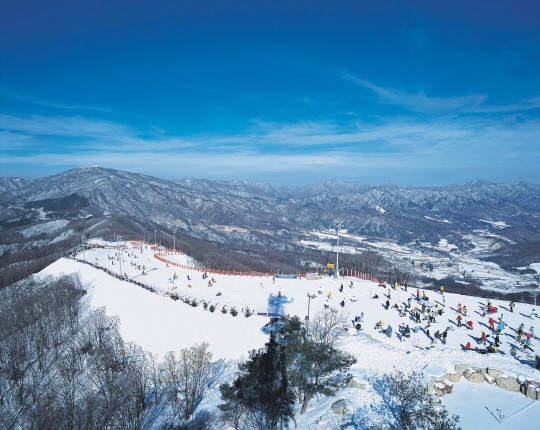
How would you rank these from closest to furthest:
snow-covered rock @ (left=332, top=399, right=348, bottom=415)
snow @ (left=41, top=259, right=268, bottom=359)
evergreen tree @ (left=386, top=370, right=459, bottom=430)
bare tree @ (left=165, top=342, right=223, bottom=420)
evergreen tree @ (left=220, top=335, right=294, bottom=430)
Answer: evergreen tree @ (left=386, top=370, right=459, bottom=430) < snow-covered rock @ (left=332, top=399, right=348, bottom=415) < evergreen tree @ (left=220, top=335, right=294, bottom=430) < bare tree @ (left=165, top=342, right=223, bottom=420) < snow @ (left=41, top=259, right=268, bottom=359)

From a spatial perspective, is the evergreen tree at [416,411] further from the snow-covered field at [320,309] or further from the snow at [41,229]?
the snow at [41,229]

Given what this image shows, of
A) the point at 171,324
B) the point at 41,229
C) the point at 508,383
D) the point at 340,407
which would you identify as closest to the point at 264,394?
the point at 340,407

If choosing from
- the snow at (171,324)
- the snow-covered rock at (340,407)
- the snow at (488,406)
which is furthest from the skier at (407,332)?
the snow at (171,324)

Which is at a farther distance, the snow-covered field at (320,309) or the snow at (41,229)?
the snow at (41,229)

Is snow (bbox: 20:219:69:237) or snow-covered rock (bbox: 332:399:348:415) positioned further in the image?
snow (bbox: 20:219:69:237)

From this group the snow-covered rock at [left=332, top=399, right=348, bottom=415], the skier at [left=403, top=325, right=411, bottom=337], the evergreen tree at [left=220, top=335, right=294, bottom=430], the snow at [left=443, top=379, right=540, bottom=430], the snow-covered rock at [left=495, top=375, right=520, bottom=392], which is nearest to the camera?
the snow at [left=443, top=379, right=540, bottom=430]

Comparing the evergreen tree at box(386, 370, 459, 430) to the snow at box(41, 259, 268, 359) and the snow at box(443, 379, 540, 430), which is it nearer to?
the snow at box(443, 379, 540, 430)

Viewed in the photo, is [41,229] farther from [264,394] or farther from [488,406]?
[488,406]

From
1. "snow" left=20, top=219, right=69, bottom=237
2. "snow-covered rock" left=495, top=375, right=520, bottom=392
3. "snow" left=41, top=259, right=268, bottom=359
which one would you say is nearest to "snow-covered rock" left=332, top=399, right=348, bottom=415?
"snow-covered rock" left=495, top=375, right=520, bottom=392
